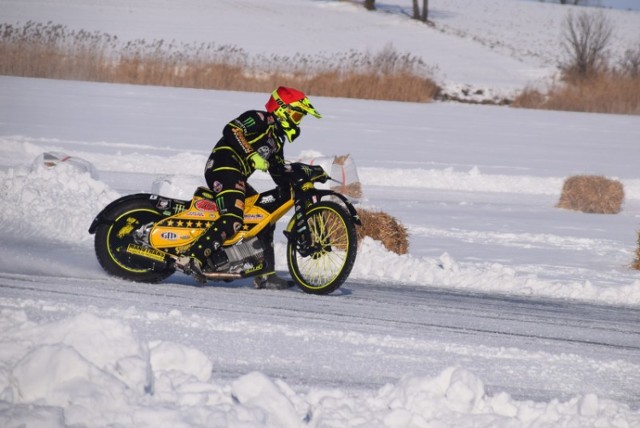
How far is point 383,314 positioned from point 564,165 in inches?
716

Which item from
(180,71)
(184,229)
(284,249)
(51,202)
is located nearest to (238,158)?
(184,229)

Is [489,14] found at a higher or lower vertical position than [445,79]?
higher

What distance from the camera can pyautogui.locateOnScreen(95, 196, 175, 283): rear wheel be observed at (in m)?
9.21

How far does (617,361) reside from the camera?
7340 millimetres

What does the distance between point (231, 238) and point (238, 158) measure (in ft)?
2.35

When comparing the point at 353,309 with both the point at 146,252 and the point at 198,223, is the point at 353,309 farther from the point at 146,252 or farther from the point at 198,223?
the point at 146,252

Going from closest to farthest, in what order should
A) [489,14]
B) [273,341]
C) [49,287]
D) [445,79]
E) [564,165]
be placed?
[273,341], [49,287], [564,165], [445,79], [489,14]

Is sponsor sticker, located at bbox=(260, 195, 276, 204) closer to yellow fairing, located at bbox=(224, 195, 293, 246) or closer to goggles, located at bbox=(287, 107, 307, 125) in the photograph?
yellow fairing, located at bbox=(224, 195, 293, 246)

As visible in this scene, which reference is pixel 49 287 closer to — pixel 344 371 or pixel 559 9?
pixel 344 371

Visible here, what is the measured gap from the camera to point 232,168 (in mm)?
8906

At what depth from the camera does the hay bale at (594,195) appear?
18719 mm

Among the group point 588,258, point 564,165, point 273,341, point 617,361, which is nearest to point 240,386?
point 273,341

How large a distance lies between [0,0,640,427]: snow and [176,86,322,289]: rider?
1.53 feet

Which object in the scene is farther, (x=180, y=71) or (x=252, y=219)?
(x=180, y=71)
